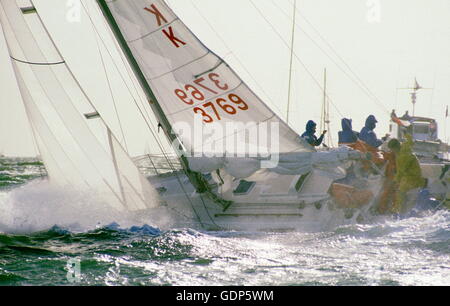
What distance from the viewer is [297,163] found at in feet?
42.3

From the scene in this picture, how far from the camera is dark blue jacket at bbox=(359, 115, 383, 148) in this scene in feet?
47.0

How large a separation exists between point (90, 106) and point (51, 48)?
3.75ft

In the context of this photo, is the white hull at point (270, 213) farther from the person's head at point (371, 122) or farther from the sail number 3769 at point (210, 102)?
the person's head at point (371, 122)

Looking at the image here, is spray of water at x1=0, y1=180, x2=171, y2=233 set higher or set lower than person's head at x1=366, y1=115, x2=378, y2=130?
lower

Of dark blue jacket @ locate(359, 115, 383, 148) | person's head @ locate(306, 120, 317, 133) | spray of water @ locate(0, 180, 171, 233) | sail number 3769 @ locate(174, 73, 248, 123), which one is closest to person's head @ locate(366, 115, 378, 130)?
dark blue jacket @ locate(359, 115, 383, 148)

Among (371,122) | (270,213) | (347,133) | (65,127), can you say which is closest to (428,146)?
(347,133)

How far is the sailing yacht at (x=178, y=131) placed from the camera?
12.9 metres

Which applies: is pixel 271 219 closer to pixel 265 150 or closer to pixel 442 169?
pixel 265 150

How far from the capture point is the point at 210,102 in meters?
13.1

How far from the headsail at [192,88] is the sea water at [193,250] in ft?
5.07

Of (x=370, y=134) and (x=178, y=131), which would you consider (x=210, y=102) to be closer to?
(x=178, y=131)

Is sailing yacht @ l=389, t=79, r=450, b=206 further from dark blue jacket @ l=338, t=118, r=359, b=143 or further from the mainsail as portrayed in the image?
the mainsail

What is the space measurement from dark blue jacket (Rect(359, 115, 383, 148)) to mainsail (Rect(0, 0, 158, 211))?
3.91m

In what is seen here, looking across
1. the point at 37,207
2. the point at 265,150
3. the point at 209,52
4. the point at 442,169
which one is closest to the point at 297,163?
the point at 265,150
